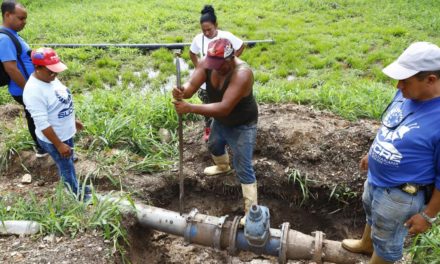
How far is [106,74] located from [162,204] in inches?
150

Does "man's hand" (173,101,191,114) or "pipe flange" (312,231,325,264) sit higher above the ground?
"man's hand" (173,101,191,114)

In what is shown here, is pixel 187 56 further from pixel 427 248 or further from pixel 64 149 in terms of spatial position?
pixel 427 248

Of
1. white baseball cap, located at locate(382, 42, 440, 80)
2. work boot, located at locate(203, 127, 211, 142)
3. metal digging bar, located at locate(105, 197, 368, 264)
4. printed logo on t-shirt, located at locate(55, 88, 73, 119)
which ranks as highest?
white baseball cap, located at locate(382, 42, 440, 80)

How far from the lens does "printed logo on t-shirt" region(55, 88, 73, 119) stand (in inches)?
139

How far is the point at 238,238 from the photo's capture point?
349cm

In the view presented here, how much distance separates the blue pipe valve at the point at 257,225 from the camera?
3217 millimetres

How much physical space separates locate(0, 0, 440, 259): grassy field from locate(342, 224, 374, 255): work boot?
14.2 inches

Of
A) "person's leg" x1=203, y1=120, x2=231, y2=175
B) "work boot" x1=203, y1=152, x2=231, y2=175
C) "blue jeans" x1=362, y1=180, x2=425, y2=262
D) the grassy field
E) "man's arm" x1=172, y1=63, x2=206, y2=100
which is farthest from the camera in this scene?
the grassy field

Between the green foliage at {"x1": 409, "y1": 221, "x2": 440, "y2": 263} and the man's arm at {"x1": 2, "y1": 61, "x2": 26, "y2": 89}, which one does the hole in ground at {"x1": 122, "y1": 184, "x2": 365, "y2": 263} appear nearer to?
the green foliage at {"x1": 409, "y1": 221, "x2": 440, "y2": 263}

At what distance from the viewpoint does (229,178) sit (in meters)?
4.50

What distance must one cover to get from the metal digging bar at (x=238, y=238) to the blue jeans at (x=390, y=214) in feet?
1.73

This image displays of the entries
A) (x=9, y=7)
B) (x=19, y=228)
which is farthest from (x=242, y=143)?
(x=9, y=7)

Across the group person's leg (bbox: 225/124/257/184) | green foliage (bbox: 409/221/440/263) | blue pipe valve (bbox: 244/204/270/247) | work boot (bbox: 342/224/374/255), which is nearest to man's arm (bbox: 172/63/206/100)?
person's leg (bbox: 225/124/257/184)

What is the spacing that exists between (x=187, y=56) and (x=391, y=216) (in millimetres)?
6073
